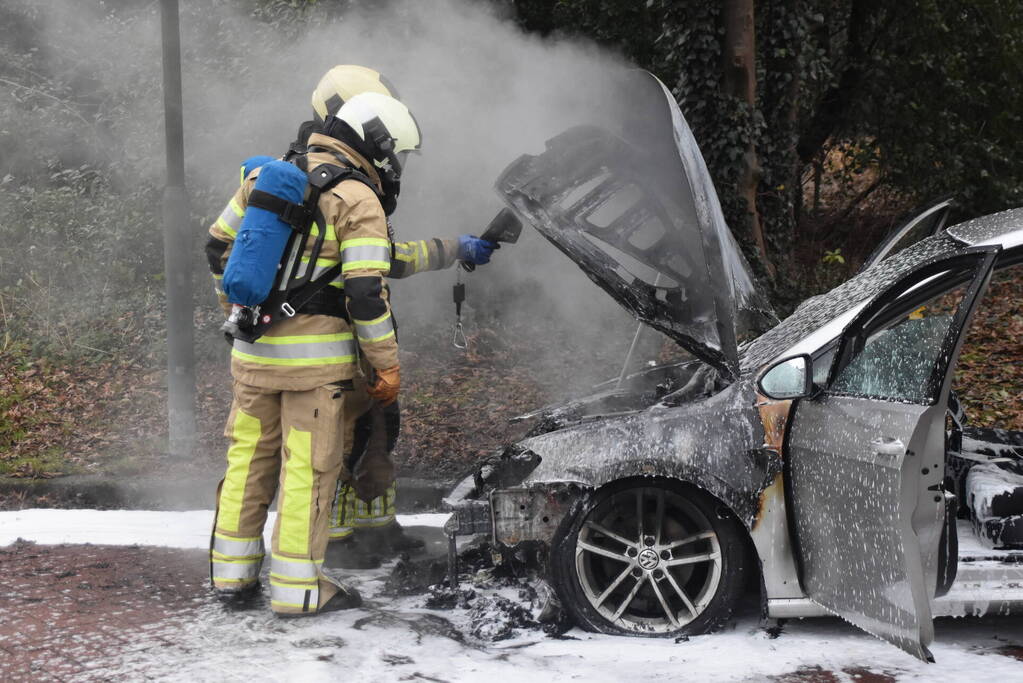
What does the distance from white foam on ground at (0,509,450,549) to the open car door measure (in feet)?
8.67

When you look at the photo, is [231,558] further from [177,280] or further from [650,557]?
[177,280]

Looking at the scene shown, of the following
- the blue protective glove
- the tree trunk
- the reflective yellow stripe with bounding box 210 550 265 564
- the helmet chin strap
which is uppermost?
the tree trunk

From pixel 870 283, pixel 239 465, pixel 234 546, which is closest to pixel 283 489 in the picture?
pixel 239 465

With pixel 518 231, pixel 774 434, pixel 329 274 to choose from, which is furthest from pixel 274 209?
pixel 774 434

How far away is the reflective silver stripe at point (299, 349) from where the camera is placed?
4.41 m

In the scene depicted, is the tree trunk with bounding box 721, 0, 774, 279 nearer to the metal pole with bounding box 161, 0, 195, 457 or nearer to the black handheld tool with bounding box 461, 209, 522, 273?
the black handheld tool with bounding box 461, 209, 522, 273

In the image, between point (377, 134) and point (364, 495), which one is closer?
point (377, 134)

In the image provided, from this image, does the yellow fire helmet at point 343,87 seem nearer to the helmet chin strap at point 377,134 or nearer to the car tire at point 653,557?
the helmet chin strap at point 377,134

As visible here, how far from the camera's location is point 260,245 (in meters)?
4.26

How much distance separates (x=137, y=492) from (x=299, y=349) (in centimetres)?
278

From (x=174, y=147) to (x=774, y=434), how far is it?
485 centimetres

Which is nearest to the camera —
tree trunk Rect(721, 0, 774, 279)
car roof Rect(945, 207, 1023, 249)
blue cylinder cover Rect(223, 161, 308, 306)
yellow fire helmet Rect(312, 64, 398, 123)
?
car roof Rect(945, 207, 1023, 249)

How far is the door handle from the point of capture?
11.1ft

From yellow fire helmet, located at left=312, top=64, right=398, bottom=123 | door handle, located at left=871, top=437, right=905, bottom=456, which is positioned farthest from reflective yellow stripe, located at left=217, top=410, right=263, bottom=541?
door handle, located at left=871, top=437, right=905, bottom=456
